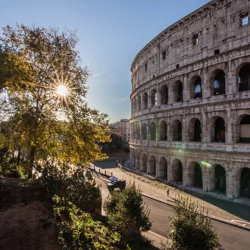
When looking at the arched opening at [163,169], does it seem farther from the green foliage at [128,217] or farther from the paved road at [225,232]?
the green foliage at [128,217]

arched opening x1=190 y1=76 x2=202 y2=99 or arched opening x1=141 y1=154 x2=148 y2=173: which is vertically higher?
arched opening x1=190 y1=76 x2=202 y2=99

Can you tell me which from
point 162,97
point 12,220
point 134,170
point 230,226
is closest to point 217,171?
point 230,226

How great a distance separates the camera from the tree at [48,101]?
36.8ft

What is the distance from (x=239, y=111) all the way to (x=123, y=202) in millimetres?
16036

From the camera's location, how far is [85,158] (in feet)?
42.6

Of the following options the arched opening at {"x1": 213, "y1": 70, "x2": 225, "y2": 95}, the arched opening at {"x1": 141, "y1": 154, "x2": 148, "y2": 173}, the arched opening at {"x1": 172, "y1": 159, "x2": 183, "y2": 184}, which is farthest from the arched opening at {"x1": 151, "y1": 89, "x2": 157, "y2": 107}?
the arched opening at {"x1": 172, "y1": 159, "x2": 183, "y2": 184}

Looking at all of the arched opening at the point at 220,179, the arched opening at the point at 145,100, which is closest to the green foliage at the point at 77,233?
the arched opening at the point at 220,179

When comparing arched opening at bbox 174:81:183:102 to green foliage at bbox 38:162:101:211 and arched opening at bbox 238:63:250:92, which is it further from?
green foliage at bbox 38:162:101:211

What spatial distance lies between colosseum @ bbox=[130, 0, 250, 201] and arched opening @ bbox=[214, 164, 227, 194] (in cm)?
11

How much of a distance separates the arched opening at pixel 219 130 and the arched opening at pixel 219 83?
3.22 m

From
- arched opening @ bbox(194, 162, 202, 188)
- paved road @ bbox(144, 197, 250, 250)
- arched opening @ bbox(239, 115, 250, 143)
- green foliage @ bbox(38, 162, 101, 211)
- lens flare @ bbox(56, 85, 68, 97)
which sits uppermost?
lens flare @ bbox(56, 85, 68, 97)

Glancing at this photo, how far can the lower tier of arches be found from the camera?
67.7ft

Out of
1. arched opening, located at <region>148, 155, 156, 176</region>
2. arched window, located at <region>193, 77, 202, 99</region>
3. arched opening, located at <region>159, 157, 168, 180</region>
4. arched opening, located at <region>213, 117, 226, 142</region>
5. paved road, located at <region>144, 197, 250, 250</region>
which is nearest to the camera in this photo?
paved road, located at <region>144, 197, 250, 250</region>

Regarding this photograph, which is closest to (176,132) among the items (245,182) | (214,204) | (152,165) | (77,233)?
(152,165)
